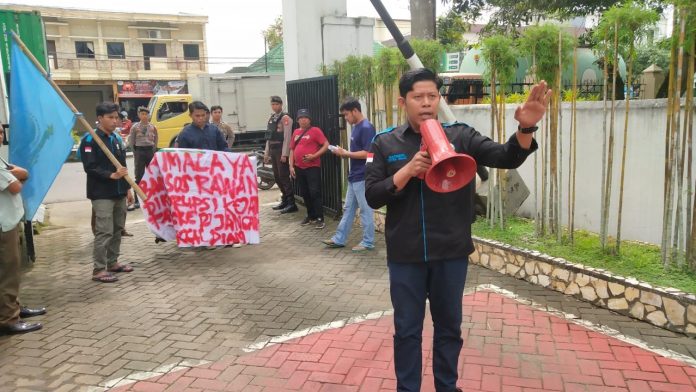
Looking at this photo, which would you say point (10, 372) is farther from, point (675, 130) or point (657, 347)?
point (675, 130)

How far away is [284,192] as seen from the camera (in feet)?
29.0

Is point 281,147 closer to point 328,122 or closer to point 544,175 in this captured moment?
point 328,122

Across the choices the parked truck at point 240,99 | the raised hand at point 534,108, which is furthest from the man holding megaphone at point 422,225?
the parked truck at point 240,99

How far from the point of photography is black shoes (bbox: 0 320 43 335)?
4.27 meters

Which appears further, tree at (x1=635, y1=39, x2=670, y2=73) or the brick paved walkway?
tree at (x1=635, y1=39, x2=670, y2=73)

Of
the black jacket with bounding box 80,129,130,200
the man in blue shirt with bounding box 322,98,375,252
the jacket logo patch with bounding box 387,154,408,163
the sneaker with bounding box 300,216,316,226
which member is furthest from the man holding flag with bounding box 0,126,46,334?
the sneaker with bounding box 300,216,316,226

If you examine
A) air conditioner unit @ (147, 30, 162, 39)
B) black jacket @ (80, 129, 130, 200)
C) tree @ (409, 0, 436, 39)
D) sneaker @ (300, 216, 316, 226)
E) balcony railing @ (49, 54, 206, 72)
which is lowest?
sneaker @ (300, 216, 316, 226)

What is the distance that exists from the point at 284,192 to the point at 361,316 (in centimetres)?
469

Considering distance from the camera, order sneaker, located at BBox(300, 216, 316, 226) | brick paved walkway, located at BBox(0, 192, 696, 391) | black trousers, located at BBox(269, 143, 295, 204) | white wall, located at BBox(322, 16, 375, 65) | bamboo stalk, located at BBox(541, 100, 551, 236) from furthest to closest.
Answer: white wall, located at BBox(322, 16, 375, 65)
black trousers, located at BBox(269, 143, 295, 204)
sneaker, located at BBox(300, 216, 316, 226)
bamboo stalk, located at BBox(541, 100, 551, 236)
brick paved walkway, located at BBox(0, 192, 696, 391)

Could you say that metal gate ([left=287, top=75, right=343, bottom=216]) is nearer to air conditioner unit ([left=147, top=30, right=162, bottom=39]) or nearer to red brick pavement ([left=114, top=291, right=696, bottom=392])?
red brick pavement ([left=114, top=291, right=696, bottom=392])

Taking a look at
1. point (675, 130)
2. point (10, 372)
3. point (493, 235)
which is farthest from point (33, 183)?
point (675, 130)

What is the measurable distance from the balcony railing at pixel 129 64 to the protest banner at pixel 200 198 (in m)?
31.3

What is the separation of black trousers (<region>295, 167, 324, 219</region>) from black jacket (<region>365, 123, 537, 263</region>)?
4794 mm

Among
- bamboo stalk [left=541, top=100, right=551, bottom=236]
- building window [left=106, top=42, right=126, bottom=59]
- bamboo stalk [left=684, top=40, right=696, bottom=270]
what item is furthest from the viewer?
building window [left=106, top=42, right=126, bottom=59]
